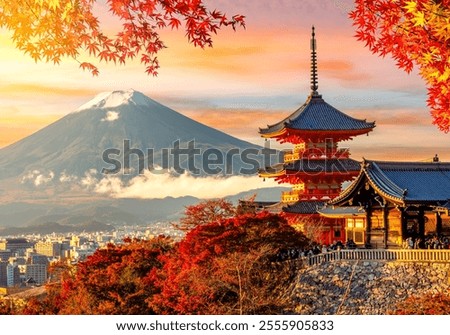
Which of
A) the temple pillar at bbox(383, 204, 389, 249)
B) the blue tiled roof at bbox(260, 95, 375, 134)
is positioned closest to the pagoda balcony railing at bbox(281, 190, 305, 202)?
the blue tiled roof at bbox(260, 95, 375, 134)

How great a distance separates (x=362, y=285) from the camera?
13.5 m

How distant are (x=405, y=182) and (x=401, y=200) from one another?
0.81m

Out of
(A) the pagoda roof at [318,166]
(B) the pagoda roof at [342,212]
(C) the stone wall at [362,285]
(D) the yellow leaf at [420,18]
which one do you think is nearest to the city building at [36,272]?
(A) the pagoda roof at [318,166]

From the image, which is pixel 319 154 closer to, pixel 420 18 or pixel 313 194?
pixel 313 194

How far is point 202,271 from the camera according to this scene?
45.0 feet

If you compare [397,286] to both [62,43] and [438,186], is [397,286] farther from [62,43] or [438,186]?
[62,43]

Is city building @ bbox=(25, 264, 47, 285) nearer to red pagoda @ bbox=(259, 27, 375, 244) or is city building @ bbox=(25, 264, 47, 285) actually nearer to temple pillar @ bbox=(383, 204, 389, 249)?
red pagoda @ bbox=(259, 27, 375, 244)

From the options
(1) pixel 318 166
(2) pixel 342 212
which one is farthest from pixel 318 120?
(2) pixel 342 212

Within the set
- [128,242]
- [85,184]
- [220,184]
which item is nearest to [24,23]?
[128,242]

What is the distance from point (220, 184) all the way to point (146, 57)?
703 inches

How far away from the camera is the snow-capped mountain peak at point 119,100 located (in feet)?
96.9

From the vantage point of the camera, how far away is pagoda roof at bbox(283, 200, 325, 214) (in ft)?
65.2

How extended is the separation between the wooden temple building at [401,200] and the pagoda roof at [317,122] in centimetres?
419

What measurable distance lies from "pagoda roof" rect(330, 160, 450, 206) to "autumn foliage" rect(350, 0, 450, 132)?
29.8ft
